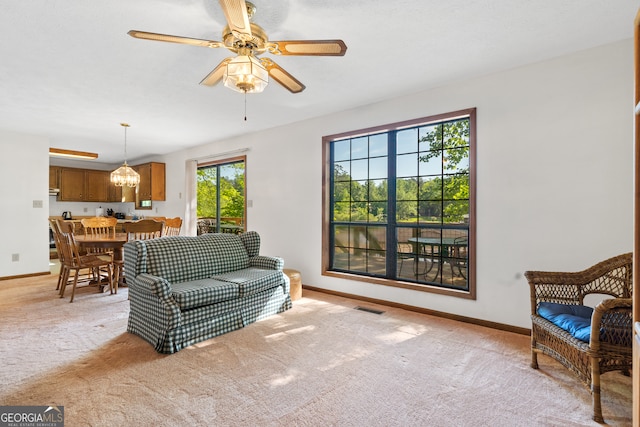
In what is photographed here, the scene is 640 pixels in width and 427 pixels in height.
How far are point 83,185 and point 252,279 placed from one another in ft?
23.7

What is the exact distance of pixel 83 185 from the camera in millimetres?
8055

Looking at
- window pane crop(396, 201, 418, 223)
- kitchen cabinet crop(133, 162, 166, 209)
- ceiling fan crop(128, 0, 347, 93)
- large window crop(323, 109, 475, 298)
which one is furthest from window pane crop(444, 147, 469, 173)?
kitchen cabinet crop(133, 162, 166, 209)

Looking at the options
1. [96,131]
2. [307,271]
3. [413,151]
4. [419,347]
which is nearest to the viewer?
[419,347]

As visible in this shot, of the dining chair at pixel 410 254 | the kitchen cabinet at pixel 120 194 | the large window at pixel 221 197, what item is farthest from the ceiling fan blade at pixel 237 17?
the kitchen cabinet at pixel 120 194

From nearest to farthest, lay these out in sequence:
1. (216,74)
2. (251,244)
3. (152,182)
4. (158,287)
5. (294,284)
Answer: (216,74)
(158,287)
(251,244)
(294,284)
(152,182)

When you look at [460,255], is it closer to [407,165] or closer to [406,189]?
[406,189]

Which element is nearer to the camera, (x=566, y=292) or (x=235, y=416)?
(x=235, y=416)

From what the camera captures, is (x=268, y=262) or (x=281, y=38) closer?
(x=281, y=38)

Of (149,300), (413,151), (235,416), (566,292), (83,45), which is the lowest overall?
(235,416)

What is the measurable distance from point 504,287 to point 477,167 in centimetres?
120

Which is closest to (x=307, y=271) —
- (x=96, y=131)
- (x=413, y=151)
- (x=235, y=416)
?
(x=413, y=151)

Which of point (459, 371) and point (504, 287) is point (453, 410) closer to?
point (459, 371)

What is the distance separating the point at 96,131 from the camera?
5.27 meters
